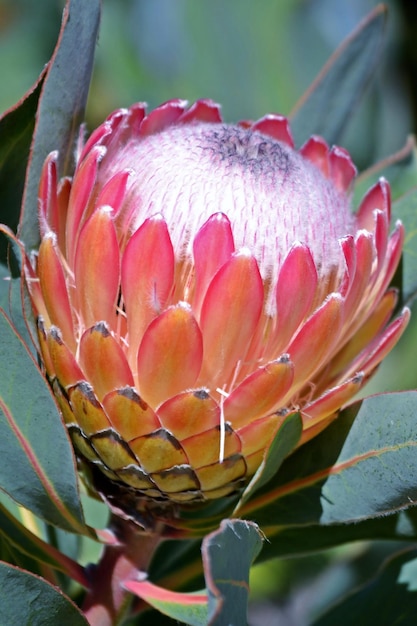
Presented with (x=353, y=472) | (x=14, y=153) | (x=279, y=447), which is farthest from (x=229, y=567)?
(x=14, y=153)

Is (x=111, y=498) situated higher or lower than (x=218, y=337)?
lower

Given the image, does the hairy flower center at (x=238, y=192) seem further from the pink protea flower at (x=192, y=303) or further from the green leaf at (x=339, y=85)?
the green leaf at (x=339, y=85)

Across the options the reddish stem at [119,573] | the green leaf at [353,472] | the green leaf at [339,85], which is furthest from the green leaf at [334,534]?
the green leaf at [339,85]

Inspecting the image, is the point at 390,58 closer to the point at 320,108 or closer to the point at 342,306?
the point at 320,108

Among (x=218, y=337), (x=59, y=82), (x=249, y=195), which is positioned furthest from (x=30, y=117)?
Answer: (x=218, y=337)

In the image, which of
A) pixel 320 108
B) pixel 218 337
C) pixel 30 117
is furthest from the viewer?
pixel 320 108

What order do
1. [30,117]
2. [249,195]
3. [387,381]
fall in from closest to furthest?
[249,195], [30,117], [387,381]
